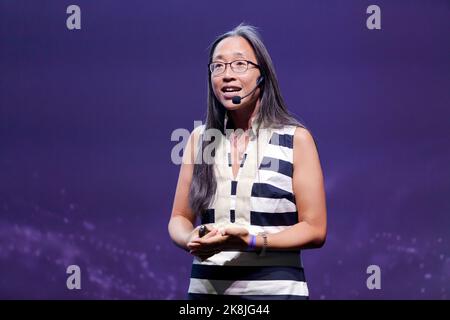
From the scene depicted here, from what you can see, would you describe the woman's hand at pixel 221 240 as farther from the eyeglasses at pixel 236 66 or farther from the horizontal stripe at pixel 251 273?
the eyeglasses at pixel 236 66

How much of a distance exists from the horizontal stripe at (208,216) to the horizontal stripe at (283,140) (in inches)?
10.2

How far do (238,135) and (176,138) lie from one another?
0.97m

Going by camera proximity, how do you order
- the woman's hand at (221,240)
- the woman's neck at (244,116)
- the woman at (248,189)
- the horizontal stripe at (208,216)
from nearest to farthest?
the woman's hand at (221,240) < the woman at (248,189) < the horizontal stripe at (208,216) < the woman's neck at (244,116)

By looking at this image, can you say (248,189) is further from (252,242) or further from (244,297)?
(244,297)

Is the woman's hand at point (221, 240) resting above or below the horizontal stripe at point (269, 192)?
below

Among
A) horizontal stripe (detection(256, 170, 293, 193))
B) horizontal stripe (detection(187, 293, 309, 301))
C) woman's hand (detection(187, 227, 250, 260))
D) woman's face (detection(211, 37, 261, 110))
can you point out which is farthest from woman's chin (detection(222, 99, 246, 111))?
horizontal stripe (detection(187, 293, 309, 301))

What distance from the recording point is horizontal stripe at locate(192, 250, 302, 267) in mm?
1741

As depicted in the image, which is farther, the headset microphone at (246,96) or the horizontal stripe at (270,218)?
the headset microphone at (246,96)

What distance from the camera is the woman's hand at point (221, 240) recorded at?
1.62m

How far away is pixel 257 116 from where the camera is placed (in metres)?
1.90

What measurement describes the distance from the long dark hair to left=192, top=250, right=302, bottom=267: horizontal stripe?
6.2 inches

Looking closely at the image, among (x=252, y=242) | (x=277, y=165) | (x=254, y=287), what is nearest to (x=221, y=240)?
(x=252, y=242)

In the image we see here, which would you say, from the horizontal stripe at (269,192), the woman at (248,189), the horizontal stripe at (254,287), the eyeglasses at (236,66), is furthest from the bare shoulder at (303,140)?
the horizontal stripe at (254,287)
